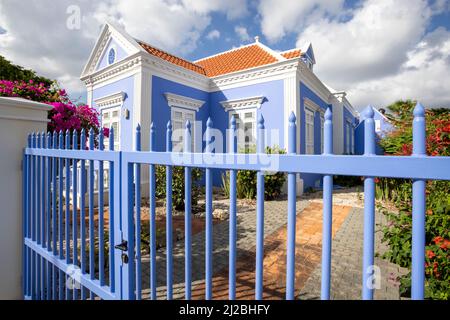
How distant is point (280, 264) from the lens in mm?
3592

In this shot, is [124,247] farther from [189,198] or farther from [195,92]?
[195,92]

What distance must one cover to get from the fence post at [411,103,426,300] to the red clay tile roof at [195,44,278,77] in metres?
10.2

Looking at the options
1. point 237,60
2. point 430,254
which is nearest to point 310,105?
point 237,60

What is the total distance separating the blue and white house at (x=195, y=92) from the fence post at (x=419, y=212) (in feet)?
24.9

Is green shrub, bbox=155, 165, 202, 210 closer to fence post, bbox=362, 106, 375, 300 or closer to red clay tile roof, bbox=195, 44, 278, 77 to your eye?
fence post, bbox=362, 106, 375, 300

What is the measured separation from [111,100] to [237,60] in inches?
240

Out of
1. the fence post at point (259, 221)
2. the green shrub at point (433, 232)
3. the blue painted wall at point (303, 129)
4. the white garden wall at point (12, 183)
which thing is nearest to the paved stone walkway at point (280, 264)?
the green shrub at point (433, 232)

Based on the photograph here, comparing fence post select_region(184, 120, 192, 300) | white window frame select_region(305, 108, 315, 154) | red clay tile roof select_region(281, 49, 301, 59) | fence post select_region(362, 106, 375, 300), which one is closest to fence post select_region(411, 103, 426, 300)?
fence post select_region(362, 106, 375, 300)

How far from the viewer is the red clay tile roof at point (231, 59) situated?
1079 centimetres

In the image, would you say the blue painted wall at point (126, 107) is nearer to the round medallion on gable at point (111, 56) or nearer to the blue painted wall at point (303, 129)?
the round medallion on gable at point (111, 56)

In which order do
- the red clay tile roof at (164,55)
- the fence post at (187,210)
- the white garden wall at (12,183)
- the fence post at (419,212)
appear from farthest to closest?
the red clay tile roof at (164,55), the white garden wall at (12,183), the fence post at (187,210), the fence post at (419,212)

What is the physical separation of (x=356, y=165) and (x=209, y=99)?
11.0m

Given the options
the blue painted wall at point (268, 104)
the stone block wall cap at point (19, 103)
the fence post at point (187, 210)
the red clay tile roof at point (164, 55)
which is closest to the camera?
the fence post at point (187, 210)
